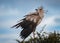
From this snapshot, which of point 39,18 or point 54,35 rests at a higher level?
point 39,18

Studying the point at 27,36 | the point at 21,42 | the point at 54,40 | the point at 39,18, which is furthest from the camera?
the point at 39,18

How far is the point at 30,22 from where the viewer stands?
26.5ft

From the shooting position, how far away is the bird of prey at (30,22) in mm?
7591

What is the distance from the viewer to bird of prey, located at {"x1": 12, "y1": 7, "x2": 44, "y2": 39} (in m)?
7.59

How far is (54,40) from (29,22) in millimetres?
2021

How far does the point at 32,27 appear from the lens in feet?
25.5

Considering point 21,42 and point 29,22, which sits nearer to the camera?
point 21,42

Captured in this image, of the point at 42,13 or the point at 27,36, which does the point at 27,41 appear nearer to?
the point at 27,36

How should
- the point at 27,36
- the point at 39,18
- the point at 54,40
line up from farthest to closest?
the point at 39,18
the point at 27,36
the point at 54,40

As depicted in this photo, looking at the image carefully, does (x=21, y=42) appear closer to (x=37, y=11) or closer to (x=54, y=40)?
(x=54, y=40)

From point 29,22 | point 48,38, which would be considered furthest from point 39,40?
point 29,22

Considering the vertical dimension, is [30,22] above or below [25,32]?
above

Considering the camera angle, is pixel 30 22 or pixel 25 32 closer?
pixel 25 32

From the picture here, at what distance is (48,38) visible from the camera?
21.1 ft
